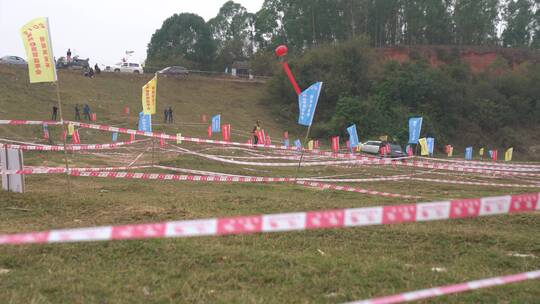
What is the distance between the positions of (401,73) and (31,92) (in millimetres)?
35092

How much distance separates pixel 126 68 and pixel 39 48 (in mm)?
41980

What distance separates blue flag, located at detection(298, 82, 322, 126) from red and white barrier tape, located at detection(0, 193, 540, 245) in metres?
7.66

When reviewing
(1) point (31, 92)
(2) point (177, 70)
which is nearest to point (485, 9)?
(2) point (177, 70)

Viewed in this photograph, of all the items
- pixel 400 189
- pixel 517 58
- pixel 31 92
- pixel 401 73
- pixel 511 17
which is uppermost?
pixel 511 17

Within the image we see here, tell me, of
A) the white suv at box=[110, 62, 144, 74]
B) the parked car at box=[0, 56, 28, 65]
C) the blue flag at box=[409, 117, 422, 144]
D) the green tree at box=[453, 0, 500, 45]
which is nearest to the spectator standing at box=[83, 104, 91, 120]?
the parked car at box=[0, 56, 28, 65]

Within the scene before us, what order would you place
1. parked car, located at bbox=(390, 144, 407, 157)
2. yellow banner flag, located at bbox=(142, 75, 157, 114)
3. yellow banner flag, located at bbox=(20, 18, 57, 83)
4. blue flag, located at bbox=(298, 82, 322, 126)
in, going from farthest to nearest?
parked car, located at bbox=(390, 144, 407, 157) < yellow banner flag, located at bbox=(142, 75, 157, 114) < blue flag, located at bbox=(298, 82, 322, 126) < yellow banner flag, located at bbox=(20, 18, 57, 83)

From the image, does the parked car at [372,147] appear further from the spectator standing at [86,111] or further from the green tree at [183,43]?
the green tree at [183,43]

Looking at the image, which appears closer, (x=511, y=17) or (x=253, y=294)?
(x=253, y=294)

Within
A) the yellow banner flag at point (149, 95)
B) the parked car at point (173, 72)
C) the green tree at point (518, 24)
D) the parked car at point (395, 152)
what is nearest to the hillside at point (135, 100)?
the parked car at point (173, 72)

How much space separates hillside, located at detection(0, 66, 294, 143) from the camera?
99.0 feet

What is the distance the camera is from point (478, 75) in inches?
2044

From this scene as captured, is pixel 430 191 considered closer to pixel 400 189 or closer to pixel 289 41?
pixel 400 189

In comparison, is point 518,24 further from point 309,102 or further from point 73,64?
point 309,102

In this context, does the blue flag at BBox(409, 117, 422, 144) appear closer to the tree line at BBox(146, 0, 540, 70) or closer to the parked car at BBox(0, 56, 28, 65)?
the parked car at BBox(0, 56, 28, 65)
